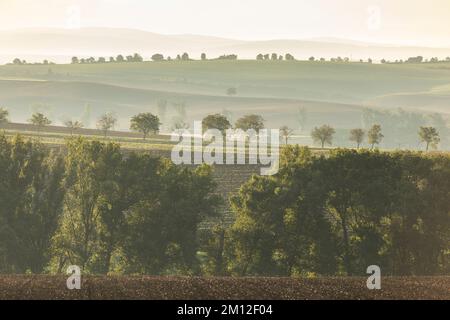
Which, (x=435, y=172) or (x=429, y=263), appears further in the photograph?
(x=435, y=172)

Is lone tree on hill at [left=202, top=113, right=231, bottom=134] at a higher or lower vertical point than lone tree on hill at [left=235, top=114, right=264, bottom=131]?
higher

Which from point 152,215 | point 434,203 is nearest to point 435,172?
point 434,203

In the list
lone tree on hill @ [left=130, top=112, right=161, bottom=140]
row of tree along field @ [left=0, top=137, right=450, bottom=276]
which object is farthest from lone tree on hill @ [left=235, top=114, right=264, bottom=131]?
row of tree along field @ [left=0, top=137, right=450, bottom=276]

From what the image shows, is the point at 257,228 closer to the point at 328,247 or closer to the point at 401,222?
the point at 328,247

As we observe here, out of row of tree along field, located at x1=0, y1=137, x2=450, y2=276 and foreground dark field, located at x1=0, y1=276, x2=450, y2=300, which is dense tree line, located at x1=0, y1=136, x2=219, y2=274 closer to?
row of tree along field, located at x1=0, y1=137, x2=450, y2=276

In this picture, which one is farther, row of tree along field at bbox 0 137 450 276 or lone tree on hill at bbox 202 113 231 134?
lone tree on hill at bbox 202 113 231 134
